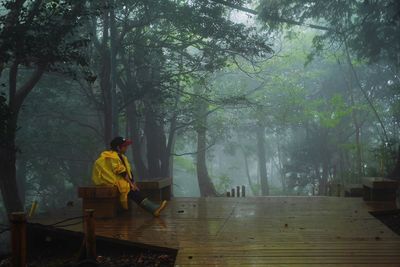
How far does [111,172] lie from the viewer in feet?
23.7

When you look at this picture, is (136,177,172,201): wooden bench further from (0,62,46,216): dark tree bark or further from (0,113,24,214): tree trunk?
(0,62,46,216): dark tree bark

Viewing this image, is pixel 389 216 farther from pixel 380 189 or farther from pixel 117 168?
pixel 117 168

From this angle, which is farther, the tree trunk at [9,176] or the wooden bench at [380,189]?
the tree trunk at [9,176]

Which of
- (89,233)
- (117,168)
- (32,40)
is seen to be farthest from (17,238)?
(32,40)

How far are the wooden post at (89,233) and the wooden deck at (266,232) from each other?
2.50 ft

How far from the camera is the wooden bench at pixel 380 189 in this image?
27.5ft

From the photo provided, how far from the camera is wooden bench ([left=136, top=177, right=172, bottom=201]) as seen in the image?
8.73m

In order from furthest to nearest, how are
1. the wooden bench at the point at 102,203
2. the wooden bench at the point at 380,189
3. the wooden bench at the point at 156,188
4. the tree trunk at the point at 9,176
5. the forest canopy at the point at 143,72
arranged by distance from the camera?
the tree trunk at the point at 9,176
the forest canopy at the point at 143,72
the wooden bench at the point at 156,188
the wooden bench at the point at 380,189
the wooden bench at the point at 102,203

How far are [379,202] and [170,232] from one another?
4649mm

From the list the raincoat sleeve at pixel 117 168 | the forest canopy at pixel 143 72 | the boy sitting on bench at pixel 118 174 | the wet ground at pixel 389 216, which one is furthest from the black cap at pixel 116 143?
the wet ground at pixel 389 216

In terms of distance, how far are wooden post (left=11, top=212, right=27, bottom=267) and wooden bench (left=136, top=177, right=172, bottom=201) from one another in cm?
452

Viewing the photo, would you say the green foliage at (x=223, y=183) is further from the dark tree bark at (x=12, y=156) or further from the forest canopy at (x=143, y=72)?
the dark tree bark at (x=12, y=156)

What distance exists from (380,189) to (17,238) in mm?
6964

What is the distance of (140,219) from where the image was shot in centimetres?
723
